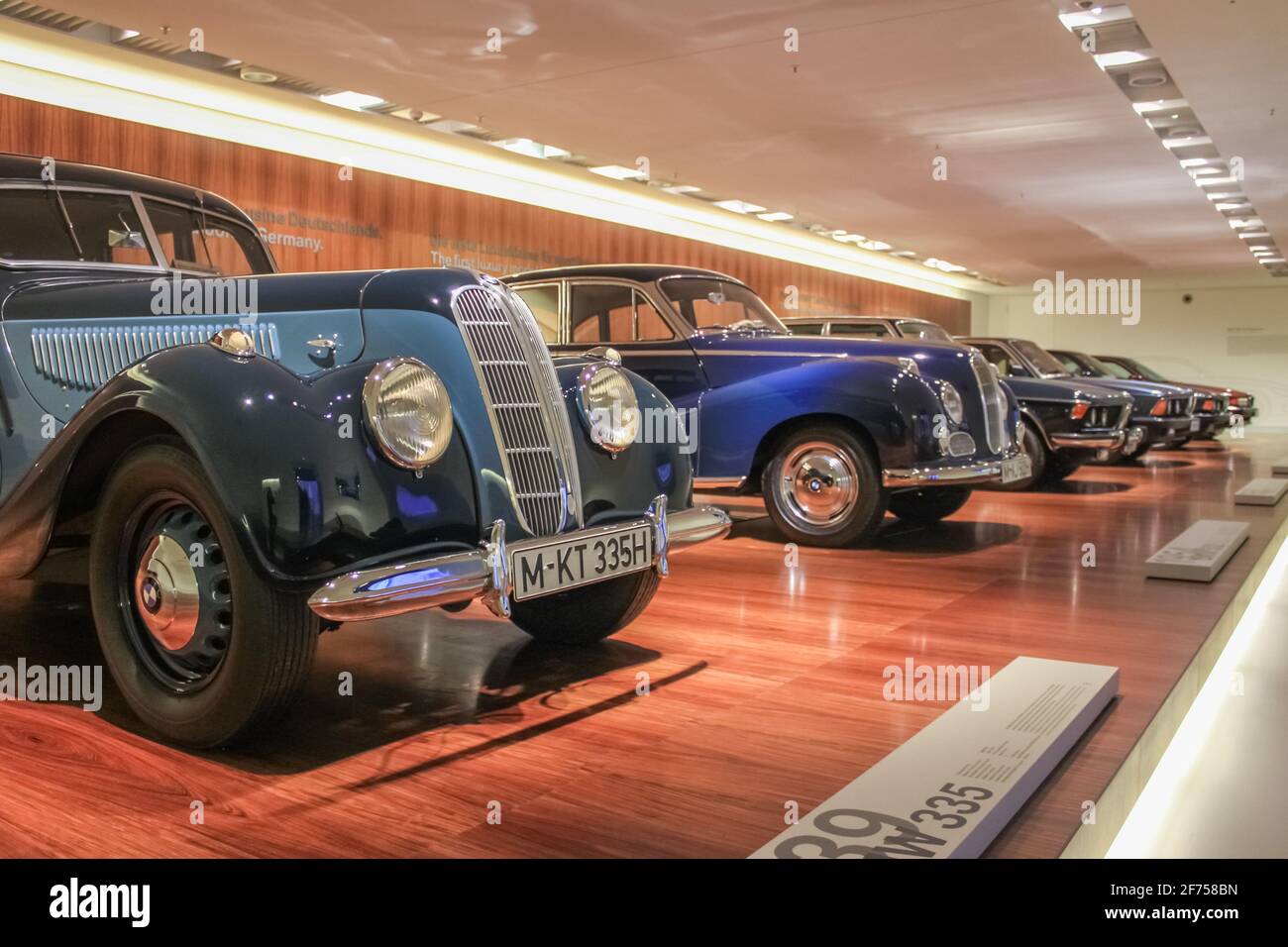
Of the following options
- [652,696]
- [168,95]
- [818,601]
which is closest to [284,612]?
[652,696]

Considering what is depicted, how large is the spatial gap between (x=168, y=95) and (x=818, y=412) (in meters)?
6.04

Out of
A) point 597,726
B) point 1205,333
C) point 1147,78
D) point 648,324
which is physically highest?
point 1147,78

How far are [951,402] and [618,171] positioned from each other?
7.39 meters

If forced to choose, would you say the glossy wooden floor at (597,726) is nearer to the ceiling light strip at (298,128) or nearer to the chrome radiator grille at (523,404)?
the chrome radiator grille at (523,404)

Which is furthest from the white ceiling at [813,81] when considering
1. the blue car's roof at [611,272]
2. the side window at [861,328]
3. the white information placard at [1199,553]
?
the white information placard at [1199,553]

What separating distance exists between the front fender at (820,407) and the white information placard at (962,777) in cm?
266

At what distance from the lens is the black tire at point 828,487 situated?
18.6 ft

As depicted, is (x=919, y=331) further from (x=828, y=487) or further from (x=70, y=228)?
(x=70, y=228)

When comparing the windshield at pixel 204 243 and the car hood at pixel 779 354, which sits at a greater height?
the windshield at pixel 204 243

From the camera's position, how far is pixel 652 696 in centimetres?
302

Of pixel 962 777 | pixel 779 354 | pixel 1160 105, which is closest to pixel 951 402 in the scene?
pixel 779 354

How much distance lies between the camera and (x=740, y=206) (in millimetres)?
14602

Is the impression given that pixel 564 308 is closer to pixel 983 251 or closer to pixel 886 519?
pixel 886 519

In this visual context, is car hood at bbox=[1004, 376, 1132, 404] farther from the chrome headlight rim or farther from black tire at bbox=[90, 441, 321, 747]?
black tire at bbox=[90, 441, 321, 747]
